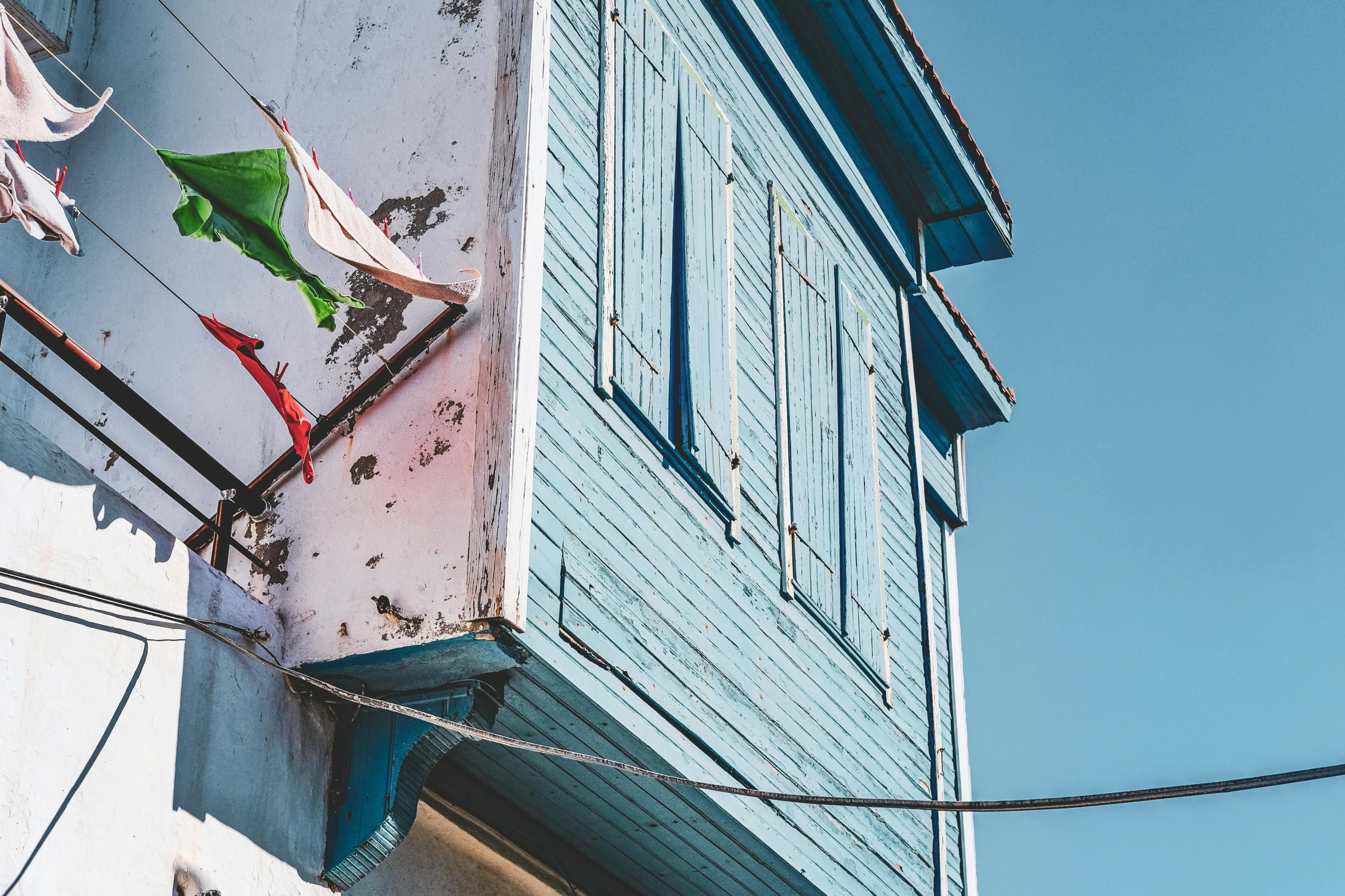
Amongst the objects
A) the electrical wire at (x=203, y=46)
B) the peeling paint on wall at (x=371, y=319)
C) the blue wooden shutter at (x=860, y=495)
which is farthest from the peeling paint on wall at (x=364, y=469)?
the blue wooden shutter at (x=860, y=495)

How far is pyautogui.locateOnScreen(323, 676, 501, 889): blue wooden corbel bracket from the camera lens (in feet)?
17.3

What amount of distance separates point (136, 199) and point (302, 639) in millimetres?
2720

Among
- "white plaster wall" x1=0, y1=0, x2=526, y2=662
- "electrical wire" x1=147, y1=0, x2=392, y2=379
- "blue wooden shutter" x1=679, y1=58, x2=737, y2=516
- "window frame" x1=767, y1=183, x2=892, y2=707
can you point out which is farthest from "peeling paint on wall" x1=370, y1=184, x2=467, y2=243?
"window frame" x1=767, y1=183, x2=892, y2=707

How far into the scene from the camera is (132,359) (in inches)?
265

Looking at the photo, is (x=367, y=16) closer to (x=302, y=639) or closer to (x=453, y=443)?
(x=453, y=443)

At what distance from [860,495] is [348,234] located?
4.17 m

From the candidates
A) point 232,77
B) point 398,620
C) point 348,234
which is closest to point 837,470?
point 232,77

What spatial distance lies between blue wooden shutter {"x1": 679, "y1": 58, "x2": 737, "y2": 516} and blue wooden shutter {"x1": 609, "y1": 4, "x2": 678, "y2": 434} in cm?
12

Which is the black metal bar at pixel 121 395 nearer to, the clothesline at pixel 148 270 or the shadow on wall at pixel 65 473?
the shadow on wall at pixel 65 473

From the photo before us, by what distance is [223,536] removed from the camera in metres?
5.56

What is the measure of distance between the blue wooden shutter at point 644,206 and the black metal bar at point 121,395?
154 cm

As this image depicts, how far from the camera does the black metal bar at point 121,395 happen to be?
4773 millimetres

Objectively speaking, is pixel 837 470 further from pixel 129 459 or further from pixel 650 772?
pixel 129 459

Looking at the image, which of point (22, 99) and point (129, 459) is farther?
point (22, 99)
